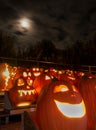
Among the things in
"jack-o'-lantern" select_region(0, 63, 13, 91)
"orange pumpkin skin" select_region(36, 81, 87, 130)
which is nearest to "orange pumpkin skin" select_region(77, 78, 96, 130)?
"orange pumpkin skin" select_region(36, 81, 87, 130)

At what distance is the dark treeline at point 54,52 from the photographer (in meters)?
12.8

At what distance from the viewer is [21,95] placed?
13.6 feet

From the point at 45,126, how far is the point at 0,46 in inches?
456

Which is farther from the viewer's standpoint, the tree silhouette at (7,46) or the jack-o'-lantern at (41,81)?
the tree silhouette at (7,46)

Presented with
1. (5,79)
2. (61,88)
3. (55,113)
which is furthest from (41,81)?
(55,113)

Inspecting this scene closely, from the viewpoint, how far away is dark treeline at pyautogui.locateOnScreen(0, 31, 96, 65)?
12.8 meters

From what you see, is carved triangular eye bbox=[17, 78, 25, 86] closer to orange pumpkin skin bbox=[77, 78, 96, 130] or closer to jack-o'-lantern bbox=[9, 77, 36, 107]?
jack-o'-lantern bbox=[9, 77, 36, 107]

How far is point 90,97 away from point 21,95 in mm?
1764

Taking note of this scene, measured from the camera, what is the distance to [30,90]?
4.36 meters

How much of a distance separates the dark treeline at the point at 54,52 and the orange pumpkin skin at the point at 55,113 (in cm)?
949

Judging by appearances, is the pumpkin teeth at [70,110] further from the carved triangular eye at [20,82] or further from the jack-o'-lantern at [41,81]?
the jack-o'-lantern at [41,81]

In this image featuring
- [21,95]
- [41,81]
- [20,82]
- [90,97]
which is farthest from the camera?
[41,81]

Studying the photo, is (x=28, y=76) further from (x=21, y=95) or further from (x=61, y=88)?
(x=61, y=88)

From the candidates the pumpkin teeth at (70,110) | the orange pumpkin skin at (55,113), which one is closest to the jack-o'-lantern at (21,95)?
the orange pumpkin skin at (55,113)
